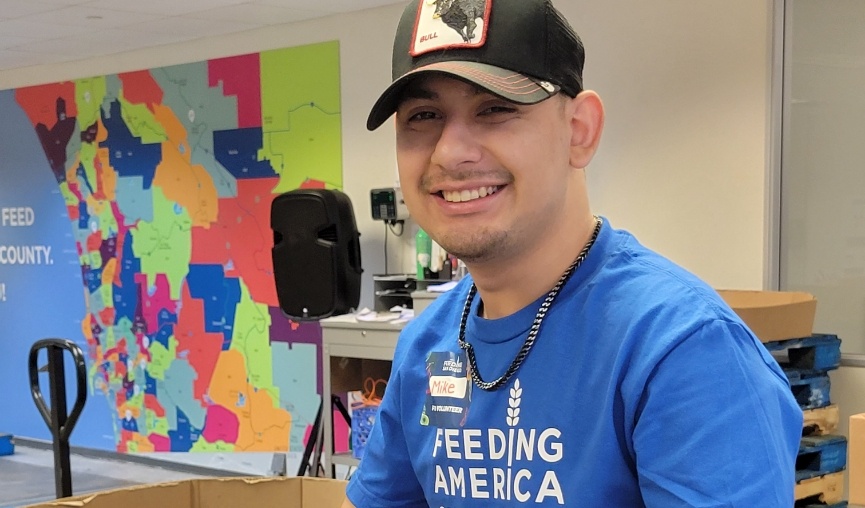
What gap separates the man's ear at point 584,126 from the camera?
1.07 meters

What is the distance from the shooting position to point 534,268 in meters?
1.07

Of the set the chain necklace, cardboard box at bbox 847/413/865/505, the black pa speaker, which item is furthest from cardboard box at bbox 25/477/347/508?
the black pa speaker

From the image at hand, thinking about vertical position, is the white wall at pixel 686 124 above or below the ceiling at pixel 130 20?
below

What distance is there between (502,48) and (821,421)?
3032 millimetres

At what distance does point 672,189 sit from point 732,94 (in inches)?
18.6

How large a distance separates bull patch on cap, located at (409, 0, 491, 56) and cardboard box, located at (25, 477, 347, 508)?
76 cm

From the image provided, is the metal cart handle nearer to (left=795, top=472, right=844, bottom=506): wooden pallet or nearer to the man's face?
the man's face

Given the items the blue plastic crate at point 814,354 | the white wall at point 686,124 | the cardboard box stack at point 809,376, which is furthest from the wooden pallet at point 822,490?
the white wall at point 686,124

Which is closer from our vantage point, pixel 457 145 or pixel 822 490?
pixel 457 145

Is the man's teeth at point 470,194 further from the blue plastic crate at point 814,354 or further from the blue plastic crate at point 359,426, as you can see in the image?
the blue plastic crate at point 359,426

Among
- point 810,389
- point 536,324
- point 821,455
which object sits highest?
point 536,324

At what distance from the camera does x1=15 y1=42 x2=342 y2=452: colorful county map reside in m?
5.47

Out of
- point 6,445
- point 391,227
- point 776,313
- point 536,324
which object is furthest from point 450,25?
point 6,445

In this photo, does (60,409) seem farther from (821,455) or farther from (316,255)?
(821,455)
